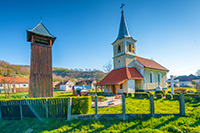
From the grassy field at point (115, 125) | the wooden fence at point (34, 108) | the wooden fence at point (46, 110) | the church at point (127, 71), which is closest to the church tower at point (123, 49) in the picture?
the church at point (127, 71)

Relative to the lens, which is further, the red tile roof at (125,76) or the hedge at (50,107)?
the red tile roof at (125,76)

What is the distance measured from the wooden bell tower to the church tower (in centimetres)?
1454

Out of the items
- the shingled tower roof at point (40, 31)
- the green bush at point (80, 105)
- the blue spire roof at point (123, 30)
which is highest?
the blue spire roof at point (123, 30)

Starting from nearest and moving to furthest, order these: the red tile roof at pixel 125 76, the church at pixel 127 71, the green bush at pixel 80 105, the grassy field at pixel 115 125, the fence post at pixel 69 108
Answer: the grassy field at pixel 115 125
the fence post at pixel 69 108
the green bush at pixel 80 105
the red tile roof at pixel 125 76
the church at pixel 127 71

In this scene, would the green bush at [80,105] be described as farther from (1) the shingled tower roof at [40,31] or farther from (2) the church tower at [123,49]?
(2) the church tower at [123,49]

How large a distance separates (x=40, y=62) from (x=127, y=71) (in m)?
14.6

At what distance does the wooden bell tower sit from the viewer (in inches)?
395

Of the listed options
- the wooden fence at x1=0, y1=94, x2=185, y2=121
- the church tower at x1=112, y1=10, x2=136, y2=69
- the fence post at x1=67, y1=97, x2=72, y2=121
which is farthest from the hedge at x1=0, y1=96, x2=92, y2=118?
the church tower at x1=112, y1=10, x2=136, y2=69

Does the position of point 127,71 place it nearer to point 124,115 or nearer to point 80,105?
point 124,115

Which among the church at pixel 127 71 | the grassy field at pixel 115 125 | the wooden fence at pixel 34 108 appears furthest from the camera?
the church at pixel 127 71

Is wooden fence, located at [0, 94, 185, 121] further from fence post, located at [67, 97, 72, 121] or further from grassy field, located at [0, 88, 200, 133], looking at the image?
grassy field, located at [0, 88, 200, 133]

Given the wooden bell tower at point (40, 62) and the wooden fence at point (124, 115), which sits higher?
the wooden bell tower at point (40, 62)

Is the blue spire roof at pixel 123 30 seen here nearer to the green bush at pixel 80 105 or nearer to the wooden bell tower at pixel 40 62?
the wooden bell tower at pixel 40 62

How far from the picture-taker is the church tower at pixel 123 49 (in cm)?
2177
